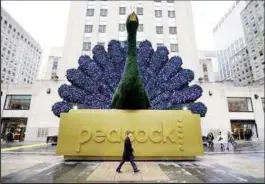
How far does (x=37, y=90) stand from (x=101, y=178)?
929 inches

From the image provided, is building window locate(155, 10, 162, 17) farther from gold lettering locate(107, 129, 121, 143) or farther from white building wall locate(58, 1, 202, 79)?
gold lettering locate(107, 129, 121, 143)

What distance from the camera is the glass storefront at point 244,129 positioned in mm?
26578

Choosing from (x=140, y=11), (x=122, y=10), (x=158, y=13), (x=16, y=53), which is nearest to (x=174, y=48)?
(x=158, y=13)

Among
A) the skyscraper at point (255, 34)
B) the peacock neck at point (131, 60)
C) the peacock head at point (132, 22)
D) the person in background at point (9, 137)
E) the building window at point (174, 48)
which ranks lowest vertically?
the person in background at point (9, 137)

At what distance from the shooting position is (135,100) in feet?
31.9

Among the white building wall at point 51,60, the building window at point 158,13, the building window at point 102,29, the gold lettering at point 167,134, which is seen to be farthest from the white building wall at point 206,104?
the white building wall at point 51,60

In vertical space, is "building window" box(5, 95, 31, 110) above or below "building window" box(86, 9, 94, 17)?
below

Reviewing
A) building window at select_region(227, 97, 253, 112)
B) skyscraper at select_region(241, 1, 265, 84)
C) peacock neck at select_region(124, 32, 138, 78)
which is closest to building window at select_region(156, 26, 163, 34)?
building window at select_region(227, 97, 253, 112)

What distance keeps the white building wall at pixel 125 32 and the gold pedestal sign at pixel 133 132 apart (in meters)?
19.7

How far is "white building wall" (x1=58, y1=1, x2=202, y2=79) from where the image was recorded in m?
28.5

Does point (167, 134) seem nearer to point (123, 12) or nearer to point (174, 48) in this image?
point (174, 48)

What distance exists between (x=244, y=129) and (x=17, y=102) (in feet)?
104

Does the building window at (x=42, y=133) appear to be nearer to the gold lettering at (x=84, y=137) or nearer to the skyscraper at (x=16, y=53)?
the gold lettering at (x=84, y=137)

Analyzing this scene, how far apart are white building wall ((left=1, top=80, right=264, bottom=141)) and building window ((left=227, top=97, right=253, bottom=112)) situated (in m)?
0.53
